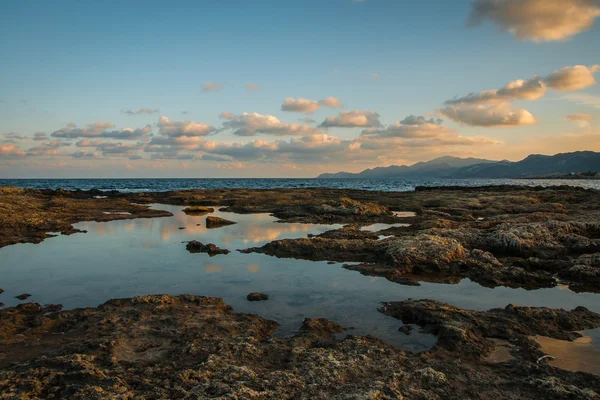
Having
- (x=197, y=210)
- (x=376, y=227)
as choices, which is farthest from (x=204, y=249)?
Answer: (x=197, y=210)

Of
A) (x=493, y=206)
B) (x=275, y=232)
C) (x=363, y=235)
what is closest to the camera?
(x=363, y=235)

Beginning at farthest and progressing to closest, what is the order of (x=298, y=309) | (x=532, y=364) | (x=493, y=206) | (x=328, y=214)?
(x=493, y=206) < (x=328, y=214) < (x=298, y=309) < (x=532, y=364)

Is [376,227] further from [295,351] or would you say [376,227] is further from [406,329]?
[295,351]

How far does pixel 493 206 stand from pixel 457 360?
32.1 meters

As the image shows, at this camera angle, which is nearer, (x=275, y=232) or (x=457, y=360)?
(x=457, y=360)

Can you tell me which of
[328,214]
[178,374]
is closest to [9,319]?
[178,374]

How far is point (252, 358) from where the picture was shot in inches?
268

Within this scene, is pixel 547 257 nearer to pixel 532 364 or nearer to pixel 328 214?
pixel 532 364

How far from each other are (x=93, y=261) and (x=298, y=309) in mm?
9915

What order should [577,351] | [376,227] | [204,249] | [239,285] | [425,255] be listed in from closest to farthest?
[577,351]
[239,285]
[425,255]
[204,249]
[376,227]

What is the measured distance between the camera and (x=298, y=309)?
9.73 metres

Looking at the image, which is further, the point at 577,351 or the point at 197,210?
the point at 197,210

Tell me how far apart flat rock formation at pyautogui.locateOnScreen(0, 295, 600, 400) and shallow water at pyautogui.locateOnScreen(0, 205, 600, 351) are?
856mm

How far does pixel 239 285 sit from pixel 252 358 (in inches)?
203
